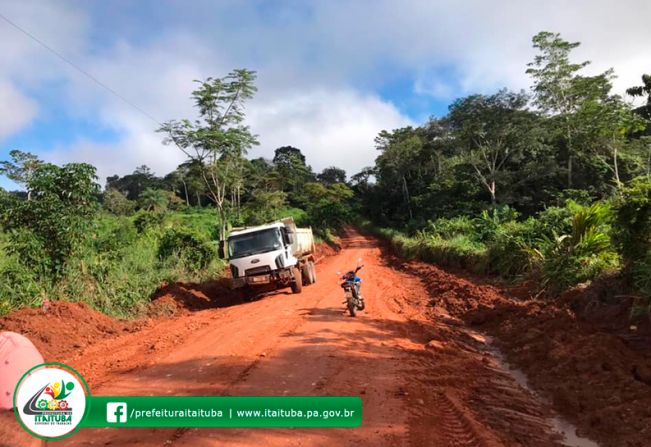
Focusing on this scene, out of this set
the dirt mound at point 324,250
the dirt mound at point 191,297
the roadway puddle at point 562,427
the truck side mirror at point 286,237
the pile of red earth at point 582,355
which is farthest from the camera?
the dirt mound at point 324,250

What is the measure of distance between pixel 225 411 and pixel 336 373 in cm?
165

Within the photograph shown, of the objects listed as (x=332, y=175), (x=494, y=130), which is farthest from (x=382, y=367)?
(x=332, y=175)

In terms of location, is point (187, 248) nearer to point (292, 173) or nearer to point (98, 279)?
point (98, 279)

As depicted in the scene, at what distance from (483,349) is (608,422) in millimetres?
3179

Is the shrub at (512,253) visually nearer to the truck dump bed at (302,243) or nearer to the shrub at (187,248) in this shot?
the truck dump bed at (302,243)

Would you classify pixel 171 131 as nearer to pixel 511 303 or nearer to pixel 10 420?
pixel 511 303

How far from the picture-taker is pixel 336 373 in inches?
225

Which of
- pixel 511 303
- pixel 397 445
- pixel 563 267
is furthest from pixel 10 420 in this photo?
pixel 563 267

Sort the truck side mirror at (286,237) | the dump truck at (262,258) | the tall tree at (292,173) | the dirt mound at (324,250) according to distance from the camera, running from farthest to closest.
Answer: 1. the tall tree at (292,173)
2. the dirt mound at (324,250)
3. the truck side mirror at (286,237)
4. the dump truck at (262,258)

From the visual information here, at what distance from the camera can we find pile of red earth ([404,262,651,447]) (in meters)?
4.50

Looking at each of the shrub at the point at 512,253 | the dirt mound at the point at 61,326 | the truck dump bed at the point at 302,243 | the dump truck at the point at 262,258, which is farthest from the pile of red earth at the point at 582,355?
the dirt mound at the point at 61,326

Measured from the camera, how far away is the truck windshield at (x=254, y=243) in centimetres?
1376

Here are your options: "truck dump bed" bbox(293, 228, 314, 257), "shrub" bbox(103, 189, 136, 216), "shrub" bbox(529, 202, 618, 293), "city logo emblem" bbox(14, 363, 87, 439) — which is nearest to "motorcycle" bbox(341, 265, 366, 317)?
"shrub" bbox(529, 202, 618, 293)

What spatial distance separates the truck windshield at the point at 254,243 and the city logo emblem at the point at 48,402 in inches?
429
